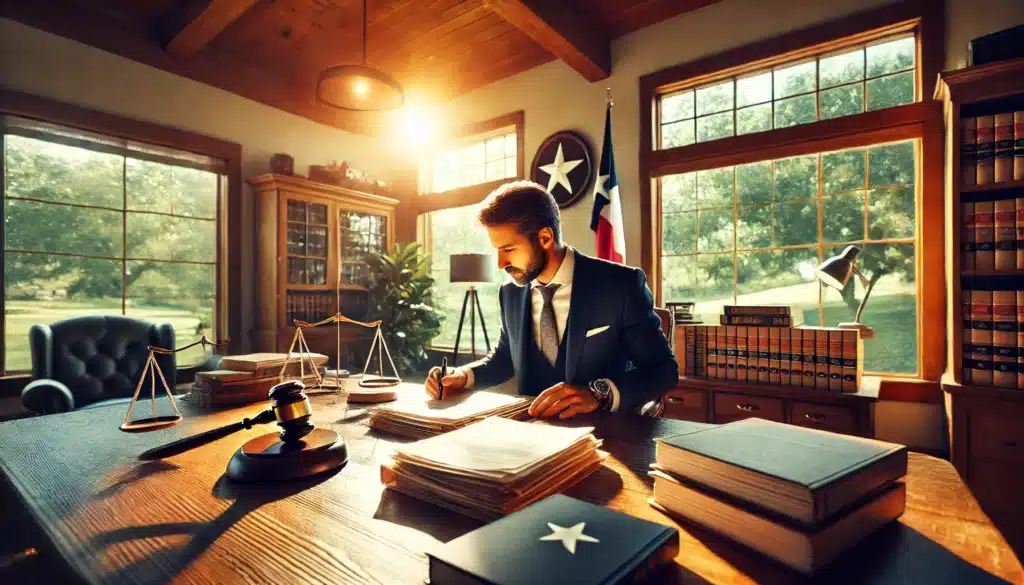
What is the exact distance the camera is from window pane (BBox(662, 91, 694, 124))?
381 centimetres

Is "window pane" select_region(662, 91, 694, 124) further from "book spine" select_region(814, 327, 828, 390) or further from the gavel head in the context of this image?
the gavel head

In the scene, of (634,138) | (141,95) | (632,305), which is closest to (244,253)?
(141,95)

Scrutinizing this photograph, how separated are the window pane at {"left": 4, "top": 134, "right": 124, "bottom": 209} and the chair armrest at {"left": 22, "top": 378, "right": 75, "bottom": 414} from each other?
5.44 feet

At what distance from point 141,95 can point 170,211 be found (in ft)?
2.97

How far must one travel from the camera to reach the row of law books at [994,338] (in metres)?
2.23

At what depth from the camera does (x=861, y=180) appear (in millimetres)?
3148

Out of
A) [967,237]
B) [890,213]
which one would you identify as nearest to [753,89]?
[890,213]

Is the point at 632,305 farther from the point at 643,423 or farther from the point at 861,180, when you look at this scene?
the point at 861,180

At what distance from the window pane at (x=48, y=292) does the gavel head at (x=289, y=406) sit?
3.52 meters

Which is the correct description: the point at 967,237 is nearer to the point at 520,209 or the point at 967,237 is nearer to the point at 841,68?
the point at 841,68

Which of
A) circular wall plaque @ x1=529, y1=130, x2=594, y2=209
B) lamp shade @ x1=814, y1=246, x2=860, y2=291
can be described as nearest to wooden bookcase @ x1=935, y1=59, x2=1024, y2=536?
lamp shade @ x1=814, y1=246, x2=860, y2=291

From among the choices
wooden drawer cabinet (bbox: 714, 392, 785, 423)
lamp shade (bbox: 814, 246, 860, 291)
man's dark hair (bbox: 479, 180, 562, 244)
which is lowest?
wooden drawer cabinet (bbox: 714, 392, 785, 423)

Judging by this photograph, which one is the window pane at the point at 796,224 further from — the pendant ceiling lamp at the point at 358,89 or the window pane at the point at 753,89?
the pendant ceiling lamp at the point at 358,89

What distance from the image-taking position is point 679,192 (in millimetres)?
3854
